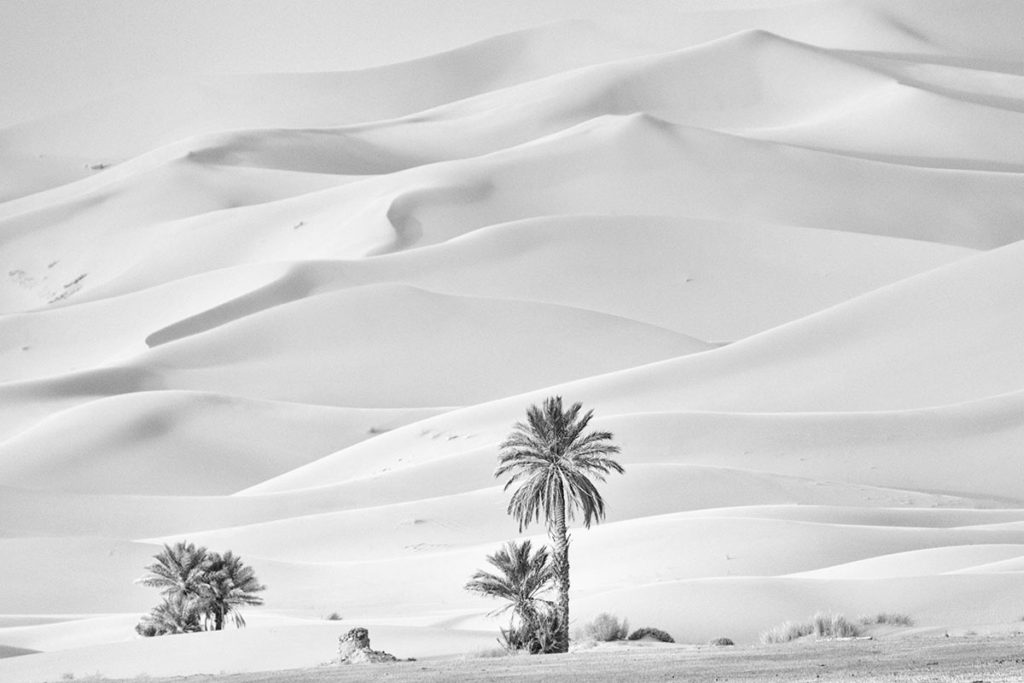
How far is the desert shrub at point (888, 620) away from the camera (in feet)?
97.9

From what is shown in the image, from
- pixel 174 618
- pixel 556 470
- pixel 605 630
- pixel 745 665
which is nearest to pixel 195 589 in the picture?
pixel 174 618

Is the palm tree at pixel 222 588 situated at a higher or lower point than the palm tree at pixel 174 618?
higher

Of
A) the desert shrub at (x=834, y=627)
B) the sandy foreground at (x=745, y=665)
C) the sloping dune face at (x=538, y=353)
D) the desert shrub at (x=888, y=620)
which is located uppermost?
the sloping dune face at (x=538, y=353)

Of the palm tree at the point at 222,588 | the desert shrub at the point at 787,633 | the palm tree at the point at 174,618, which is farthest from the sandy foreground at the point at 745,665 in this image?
the palm tree at the point at 222,588

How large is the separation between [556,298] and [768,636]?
6553 cm

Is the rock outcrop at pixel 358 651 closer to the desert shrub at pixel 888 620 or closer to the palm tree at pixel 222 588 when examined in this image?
the desert shrub at pixel 888 620

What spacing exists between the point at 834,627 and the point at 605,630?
376 cm

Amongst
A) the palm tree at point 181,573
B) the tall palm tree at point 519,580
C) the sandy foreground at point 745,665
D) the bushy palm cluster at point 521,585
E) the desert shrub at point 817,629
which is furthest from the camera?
the palm tree at point 181,573

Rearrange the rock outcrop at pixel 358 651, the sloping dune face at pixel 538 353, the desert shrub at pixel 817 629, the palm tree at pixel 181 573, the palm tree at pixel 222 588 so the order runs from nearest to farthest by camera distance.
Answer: the rock outcrop at pixel 358 651 < the desert shrub at pixel 817 629 < the palm tree at pixel 222 588 < the palm tree at pixel 181 573 < the sloping dune face at pixel 538 353

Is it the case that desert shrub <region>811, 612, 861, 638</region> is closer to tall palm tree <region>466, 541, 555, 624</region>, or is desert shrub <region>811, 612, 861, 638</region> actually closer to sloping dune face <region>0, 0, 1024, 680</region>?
sloping dune face <region>0, 0, 1024, 680</region>

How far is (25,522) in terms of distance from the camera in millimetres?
56969

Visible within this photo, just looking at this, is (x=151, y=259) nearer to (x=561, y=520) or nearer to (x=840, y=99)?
(x=840, y=99)

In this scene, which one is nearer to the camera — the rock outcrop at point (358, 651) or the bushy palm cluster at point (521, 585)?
the rock outcrop at point (358, 651)

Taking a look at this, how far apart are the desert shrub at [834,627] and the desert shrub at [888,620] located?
814mm
